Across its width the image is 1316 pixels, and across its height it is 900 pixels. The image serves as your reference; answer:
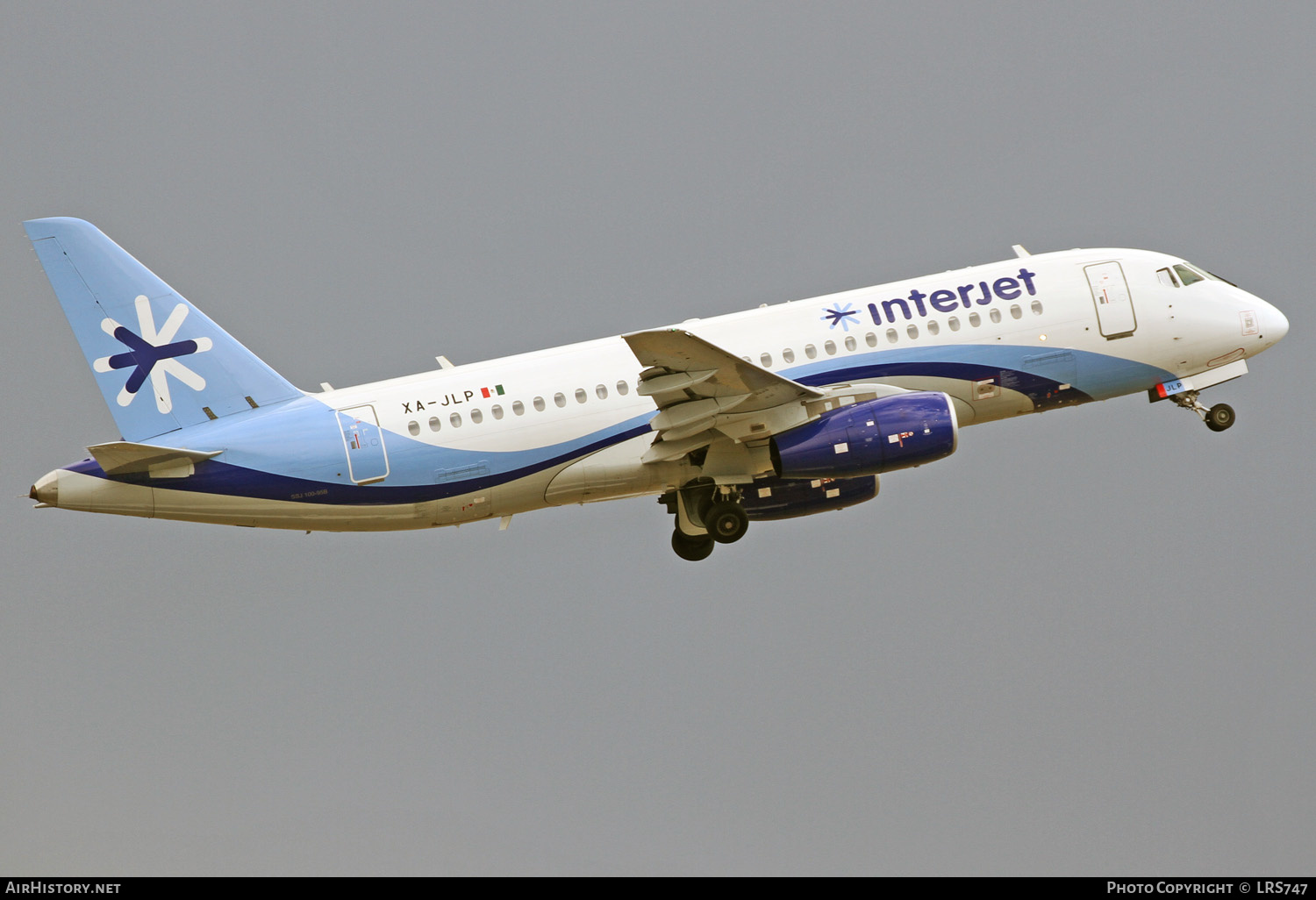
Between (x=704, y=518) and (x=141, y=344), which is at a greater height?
(x=141, y=344)

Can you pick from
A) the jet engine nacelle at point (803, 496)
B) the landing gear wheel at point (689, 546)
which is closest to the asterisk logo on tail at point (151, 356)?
the landing gear wheel at point (689, 546)

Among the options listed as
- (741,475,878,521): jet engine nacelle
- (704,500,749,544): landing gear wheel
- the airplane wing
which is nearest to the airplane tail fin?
the airplane wing

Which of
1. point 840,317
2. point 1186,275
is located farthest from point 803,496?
point 1186,275

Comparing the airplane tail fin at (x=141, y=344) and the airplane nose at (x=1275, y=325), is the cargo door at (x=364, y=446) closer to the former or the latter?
the airplane tail fin at (x=141, y=344)

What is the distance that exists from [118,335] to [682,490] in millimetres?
13007

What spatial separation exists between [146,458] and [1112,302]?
21475mm

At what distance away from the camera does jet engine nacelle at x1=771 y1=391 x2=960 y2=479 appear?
35.3m

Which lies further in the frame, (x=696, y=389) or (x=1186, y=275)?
(x=1186, y=275)

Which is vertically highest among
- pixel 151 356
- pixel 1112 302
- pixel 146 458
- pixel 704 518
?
pixel 151 356

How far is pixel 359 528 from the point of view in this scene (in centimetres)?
3594

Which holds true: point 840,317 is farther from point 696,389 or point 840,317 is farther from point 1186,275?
point 1186,275

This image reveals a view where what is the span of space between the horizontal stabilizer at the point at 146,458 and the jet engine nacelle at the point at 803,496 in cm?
1276

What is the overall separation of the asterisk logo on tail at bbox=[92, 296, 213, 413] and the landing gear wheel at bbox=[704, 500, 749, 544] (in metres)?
11.7

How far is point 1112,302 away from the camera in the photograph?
124ft
